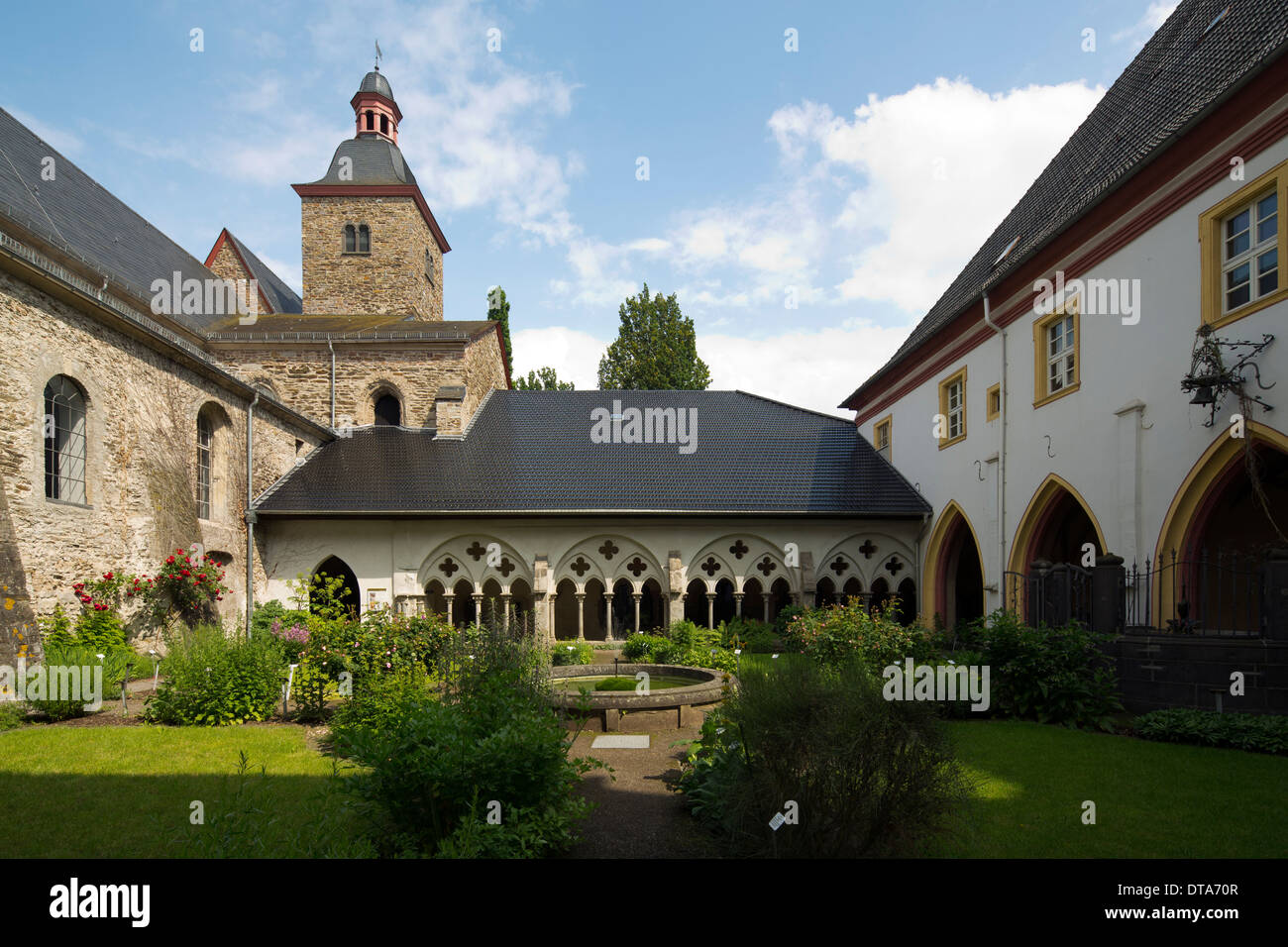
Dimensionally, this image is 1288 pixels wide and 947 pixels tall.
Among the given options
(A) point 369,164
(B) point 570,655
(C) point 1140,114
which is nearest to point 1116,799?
(B) point 570,655

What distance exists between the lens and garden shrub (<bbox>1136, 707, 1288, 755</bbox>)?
7.27m

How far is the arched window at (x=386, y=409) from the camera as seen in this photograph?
75.7 feet

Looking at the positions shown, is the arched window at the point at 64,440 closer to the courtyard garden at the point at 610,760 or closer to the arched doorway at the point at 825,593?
the courtyard garden at the point at 610,760

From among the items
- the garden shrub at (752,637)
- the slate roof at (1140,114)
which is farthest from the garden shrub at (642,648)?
the slate roof at (1140,114)

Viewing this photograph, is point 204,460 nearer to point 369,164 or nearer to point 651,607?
point 651,607

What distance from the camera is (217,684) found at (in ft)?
29.3

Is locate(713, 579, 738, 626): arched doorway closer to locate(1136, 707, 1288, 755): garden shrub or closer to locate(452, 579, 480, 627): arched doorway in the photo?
locate(452, 579, 480, 627): arched doorway

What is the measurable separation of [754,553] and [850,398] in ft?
23.8

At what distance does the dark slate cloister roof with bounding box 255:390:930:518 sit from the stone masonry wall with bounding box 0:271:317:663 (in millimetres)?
2234

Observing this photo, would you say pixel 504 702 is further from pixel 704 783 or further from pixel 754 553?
pixel 754 553

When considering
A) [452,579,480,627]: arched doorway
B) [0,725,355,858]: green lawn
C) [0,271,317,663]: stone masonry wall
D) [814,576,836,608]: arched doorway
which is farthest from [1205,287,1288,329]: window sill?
[452,579,480,627]: arched doorway

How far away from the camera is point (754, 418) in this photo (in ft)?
71.6

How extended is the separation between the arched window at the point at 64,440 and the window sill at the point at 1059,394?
51.9 feet

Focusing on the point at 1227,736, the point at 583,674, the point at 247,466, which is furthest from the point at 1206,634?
the point at 247,466
